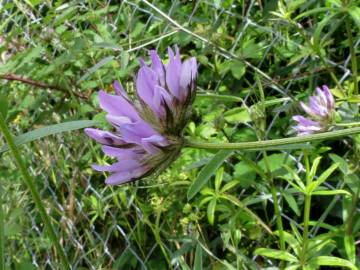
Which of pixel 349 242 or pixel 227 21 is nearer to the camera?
pixel 349 242

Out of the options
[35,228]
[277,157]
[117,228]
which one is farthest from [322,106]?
[35,228]

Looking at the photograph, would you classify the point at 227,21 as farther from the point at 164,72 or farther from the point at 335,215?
the point at 164,72

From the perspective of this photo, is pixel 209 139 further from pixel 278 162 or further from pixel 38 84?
pixel 38 84

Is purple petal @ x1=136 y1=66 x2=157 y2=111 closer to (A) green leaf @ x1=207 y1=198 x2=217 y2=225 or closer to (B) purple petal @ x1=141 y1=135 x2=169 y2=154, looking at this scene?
(B) purple petal @ x1=141 y1=135 x2=169 y2=154

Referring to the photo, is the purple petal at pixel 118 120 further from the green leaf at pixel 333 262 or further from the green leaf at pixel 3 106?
the green leaf at pixel 333 262

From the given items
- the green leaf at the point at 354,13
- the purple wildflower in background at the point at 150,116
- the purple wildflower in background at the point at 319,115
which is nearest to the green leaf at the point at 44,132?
Result: the purple wildflower in background at the point at 150,116

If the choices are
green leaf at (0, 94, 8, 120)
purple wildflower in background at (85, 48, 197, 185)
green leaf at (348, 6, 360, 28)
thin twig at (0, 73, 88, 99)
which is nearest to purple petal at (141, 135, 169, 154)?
purple wildflower in background at (85, 48, 197, 185)
